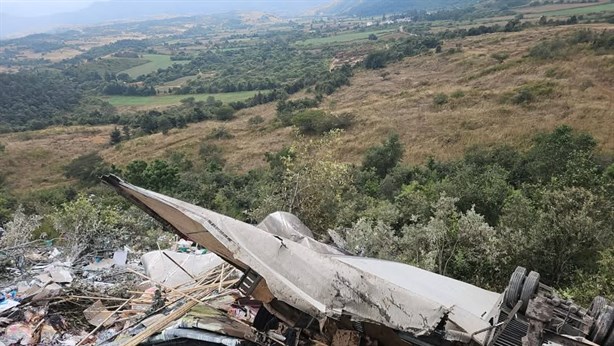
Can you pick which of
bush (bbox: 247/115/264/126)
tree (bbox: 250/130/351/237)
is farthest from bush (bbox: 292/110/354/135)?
tree (bbox: 250/130/351/237)

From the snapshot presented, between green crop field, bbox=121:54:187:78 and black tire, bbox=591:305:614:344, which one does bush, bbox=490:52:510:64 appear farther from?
green crop field, bbox=121:54:187:78

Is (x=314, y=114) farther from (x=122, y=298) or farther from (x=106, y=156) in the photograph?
(x=122, y=298)

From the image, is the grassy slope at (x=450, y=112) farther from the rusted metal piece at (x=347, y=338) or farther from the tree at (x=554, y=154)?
the rusted metal piece at (x=347, y=338)

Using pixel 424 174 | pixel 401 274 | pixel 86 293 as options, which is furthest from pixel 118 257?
pixel 424 174

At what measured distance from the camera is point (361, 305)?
423 cm

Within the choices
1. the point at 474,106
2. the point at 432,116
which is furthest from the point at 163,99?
the point at 474,106

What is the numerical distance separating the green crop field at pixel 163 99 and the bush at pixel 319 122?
90.1 feet

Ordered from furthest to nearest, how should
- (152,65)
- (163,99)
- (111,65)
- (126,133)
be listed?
(152,65) < (111,65) < (163,99) < (126,133)

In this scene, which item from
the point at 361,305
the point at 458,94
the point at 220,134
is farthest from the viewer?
the point at 220,134

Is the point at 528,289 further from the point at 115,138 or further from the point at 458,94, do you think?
the point at 115,138

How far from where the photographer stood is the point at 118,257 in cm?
934

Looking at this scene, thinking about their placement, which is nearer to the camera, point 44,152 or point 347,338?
point 347,338

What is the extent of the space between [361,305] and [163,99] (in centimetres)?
7930

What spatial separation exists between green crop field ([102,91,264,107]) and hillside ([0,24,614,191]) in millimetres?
12575
